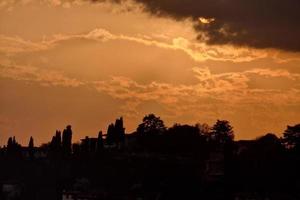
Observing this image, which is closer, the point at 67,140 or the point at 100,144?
the point at 100,144

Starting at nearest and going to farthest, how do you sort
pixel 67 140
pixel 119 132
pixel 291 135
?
pixel 291 135 < pixel 67 140 < pixel 119 132

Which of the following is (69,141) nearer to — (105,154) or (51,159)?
(51,159)

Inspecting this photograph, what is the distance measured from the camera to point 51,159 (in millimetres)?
112312

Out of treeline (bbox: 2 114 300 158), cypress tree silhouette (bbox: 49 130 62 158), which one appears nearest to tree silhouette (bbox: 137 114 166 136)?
treeline (bbox: 2 114 300 158)

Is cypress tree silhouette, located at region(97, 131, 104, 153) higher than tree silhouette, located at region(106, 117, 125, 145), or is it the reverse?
tree silhouette, located at region(106, 117, 125, 145)

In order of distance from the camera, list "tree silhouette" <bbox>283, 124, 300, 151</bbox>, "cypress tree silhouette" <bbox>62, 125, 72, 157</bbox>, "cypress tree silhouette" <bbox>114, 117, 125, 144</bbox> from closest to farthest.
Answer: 1. "tree silhouette" <bbox>283, 124, 300, 151</bbox>
2. "cypress tree silhouette" <bbox>62, 125, 72, 157</bbox>
3. "cypress tree silhouette" <bbox>114, 117, 125, 144</bbox>

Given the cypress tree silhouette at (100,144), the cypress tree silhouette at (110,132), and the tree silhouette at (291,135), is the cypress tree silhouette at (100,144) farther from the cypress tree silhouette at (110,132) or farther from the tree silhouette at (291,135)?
the tree silhouette at (291,135)

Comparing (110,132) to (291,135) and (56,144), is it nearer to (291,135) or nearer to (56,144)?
(56,144)

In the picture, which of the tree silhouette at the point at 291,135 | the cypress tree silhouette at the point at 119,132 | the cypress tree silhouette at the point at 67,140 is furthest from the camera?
the cypress tree silhouette at the point at 119,132

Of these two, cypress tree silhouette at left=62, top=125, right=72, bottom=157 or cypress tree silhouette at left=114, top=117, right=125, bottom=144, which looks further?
cypress tree silhouette at left=114, top=117, right=125, bottom=144

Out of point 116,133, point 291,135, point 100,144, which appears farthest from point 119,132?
point 291,135

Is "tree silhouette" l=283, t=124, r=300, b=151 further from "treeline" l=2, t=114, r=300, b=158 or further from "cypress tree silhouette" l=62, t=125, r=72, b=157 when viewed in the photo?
"cypress tree silhouette" l=62, t=125, r=72, b=157

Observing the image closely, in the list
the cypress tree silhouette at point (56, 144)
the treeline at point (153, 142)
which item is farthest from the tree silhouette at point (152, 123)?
the cypress tree silhouette at point (56, 144)

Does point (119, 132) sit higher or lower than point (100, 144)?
higher
